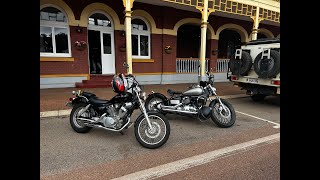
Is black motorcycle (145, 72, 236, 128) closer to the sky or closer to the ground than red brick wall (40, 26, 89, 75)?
closer to the ground

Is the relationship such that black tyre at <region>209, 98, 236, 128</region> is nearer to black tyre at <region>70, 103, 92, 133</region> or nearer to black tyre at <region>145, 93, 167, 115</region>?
black tyre at <region>145, 93, 167, 115</region>

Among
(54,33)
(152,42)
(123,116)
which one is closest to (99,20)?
(54,33)

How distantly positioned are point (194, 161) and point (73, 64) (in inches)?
333

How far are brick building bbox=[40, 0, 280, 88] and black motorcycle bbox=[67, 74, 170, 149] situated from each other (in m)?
5.74

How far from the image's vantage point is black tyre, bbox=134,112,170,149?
4070 millimetres

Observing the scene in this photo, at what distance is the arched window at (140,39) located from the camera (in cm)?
1176

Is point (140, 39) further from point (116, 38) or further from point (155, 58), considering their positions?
point (116, 38)

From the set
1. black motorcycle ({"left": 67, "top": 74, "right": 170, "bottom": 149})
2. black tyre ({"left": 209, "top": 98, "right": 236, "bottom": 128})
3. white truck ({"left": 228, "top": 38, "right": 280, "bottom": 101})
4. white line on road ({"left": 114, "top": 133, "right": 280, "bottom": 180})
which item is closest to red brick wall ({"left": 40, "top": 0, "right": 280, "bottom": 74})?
white truck ({"left": 228, "top": 38, "right": 280, "bottom": 101})

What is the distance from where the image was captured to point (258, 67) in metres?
7.23

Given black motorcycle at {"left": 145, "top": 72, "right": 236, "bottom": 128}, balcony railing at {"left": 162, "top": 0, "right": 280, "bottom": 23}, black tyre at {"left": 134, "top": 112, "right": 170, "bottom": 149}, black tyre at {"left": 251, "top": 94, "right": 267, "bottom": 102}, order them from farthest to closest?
balcony railing at {"left": 162, "top": 0, "right": 280, "bottom": 23} < black tyre at {"left": 251, "top": 94, "right": 267, "bottom": 102} < black motorcycle at {"left": 145, "top": 72, "right": 236, "bottom": 128} < black tyre at {"left": 134, "top": 112, "right": 170, "bottom": 149}
